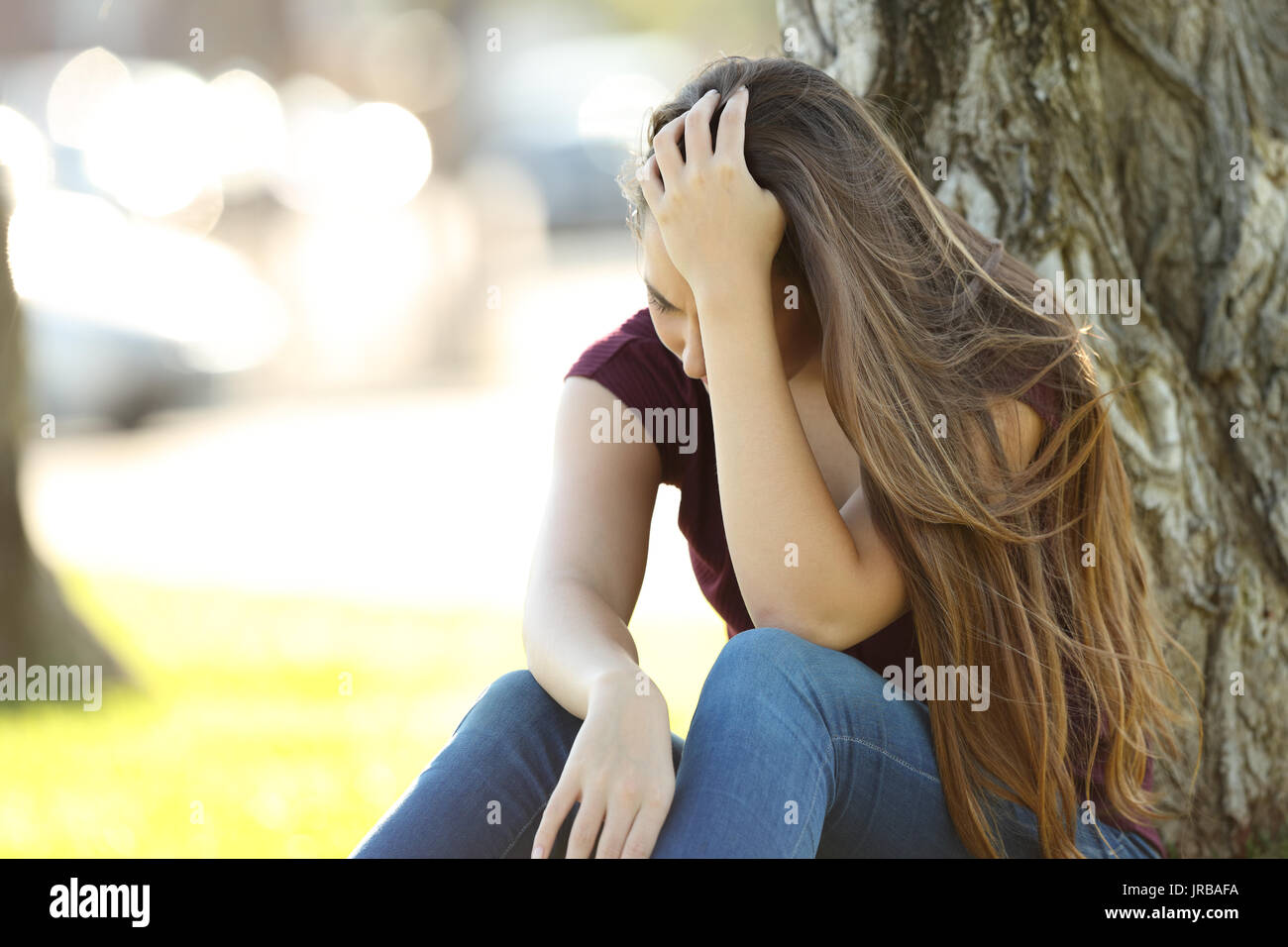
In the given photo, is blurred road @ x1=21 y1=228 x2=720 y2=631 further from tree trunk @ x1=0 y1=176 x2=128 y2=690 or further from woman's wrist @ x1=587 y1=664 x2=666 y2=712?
woman's wrist @ x1=587 y1=664 x2=666 y2=712

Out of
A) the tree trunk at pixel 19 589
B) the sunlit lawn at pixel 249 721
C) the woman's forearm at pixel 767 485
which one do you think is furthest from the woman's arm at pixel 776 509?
the tree trunk at pixel 19 589

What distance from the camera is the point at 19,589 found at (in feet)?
14.9

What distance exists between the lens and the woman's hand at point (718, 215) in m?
1.94

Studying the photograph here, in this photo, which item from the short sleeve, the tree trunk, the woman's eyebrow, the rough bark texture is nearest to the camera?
the woman's eyebrow

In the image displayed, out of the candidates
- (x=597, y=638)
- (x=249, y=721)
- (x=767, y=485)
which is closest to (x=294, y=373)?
(x=249, y=721)

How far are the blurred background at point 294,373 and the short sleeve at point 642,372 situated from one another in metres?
0.41

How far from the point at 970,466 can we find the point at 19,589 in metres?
3.87

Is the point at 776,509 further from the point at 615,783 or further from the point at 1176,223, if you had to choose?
the point at 1176,223

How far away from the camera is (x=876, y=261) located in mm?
1945

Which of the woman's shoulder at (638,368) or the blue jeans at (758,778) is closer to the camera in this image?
the blue jeans at (758,778)

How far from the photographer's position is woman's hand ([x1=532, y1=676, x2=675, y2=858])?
5.40 feet

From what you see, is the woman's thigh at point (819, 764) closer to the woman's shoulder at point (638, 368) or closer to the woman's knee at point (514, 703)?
the woman's knee at point (514, 703)

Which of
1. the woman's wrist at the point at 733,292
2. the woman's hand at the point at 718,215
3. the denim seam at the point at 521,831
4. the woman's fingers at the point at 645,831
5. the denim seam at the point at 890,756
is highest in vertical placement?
the woman's hand at the point at 718,215

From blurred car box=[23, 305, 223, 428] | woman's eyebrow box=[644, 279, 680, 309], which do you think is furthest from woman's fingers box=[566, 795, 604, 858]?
blurred car box=[23, 305, 223, 428]
